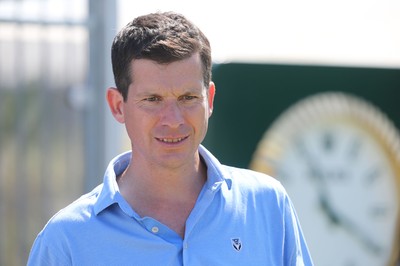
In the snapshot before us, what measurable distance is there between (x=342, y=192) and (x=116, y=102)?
11.5 ft

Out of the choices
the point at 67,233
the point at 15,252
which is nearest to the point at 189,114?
the point at 67,233

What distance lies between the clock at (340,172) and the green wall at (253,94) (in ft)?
0.21

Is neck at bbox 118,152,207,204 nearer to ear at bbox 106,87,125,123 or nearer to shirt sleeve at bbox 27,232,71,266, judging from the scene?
ear at bbox 106,87,125,123

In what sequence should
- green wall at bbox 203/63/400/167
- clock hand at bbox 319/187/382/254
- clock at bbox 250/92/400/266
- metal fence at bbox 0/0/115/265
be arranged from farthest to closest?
1. clock hand at bbox 319/187/382/254
2. clock at bbox 250/92/400/266
3. green wall at bbox 203/63/400/167
4. metal fence at bbox 0/0/115/265

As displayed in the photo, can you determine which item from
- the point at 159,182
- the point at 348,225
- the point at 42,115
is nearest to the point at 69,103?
the point at 42,115

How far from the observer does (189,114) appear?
2.37 meters

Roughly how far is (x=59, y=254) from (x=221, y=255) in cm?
42

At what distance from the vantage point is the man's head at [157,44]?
7.77 feet

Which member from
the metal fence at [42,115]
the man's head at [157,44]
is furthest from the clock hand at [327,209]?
the man's head at [157,44]

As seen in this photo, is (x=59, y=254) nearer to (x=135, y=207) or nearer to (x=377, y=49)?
(x=135, y=207)

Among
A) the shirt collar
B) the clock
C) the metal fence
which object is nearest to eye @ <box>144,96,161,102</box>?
the shirt collar

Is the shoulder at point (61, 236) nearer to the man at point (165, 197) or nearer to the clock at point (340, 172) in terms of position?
the man at point (165, 197)

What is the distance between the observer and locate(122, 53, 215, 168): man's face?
2.36 meters

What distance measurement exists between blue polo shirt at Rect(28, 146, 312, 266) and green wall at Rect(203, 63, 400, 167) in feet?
8.87
